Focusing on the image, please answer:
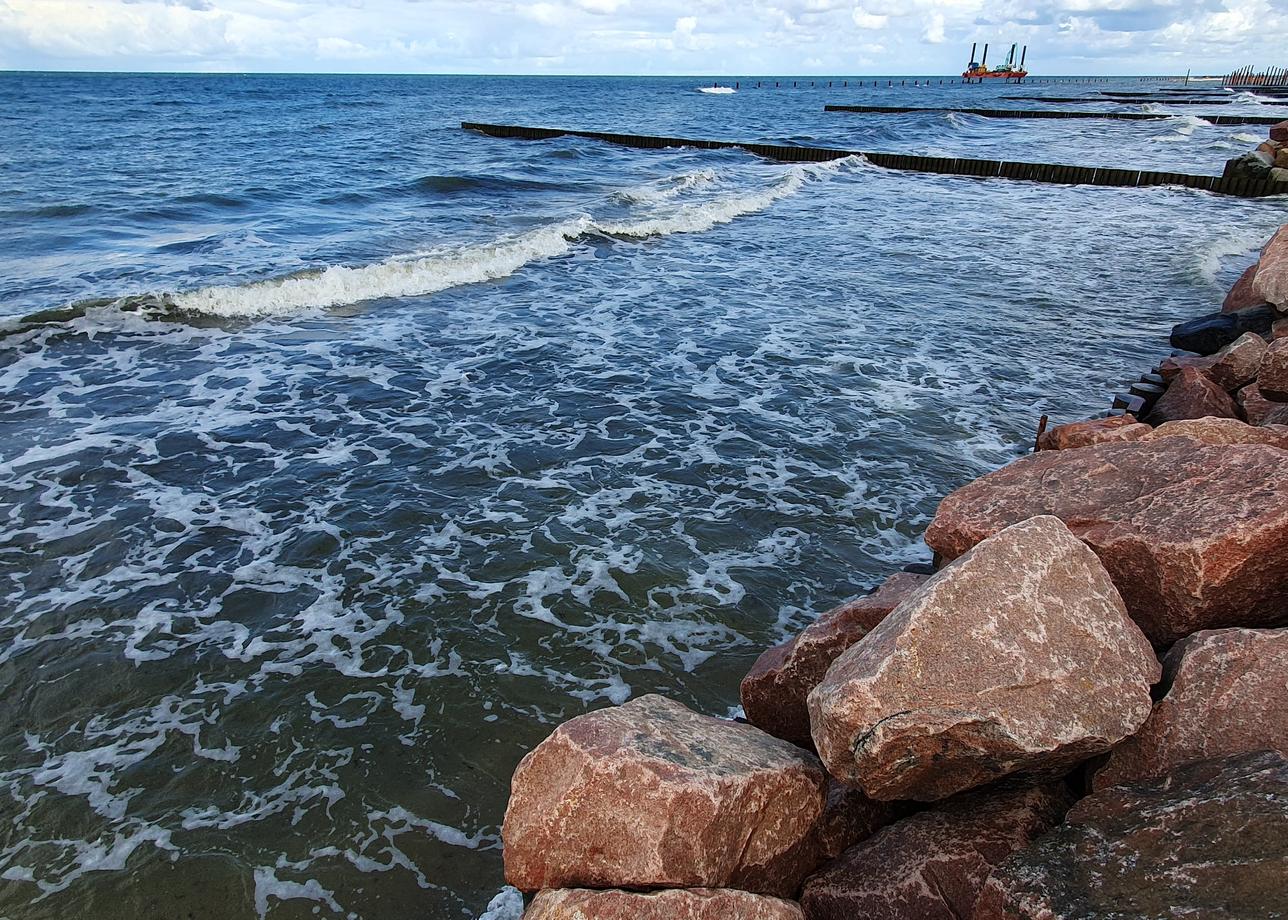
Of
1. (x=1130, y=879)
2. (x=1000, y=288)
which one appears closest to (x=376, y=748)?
(x=1130, y=879)

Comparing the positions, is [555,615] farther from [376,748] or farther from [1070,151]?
[1070,151]

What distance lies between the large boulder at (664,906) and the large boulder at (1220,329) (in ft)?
35.0

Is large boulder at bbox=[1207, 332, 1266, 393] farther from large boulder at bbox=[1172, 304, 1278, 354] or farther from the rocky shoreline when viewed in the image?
the rocky shoreline

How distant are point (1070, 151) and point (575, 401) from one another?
3725 cm

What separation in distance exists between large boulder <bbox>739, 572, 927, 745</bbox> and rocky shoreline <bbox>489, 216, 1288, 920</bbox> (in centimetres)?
48

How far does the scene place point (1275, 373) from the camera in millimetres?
7105

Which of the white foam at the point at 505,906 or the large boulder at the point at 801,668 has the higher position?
the large boulder at the point at 801,668

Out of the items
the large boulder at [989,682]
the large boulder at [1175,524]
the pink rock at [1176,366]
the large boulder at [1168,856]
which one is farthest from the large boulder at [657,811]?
the pink rock at [1176,366]

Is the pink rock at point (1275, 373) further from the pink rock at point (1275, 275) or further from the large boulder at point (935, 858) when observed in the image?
the large boulder at point (935, 858)

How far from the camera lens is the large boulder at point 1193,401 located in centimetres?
771

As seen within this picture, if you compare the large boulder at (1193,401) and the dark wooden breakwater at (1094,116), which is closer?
the large boulder at (1193,401)

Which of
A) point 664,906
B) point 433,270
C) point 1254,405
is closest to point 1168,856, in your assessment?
point 664,906

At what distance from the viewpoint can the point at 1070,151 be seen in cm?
3809

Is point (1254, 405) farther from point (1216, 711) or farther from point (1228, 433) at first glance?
point (1216, 711)
